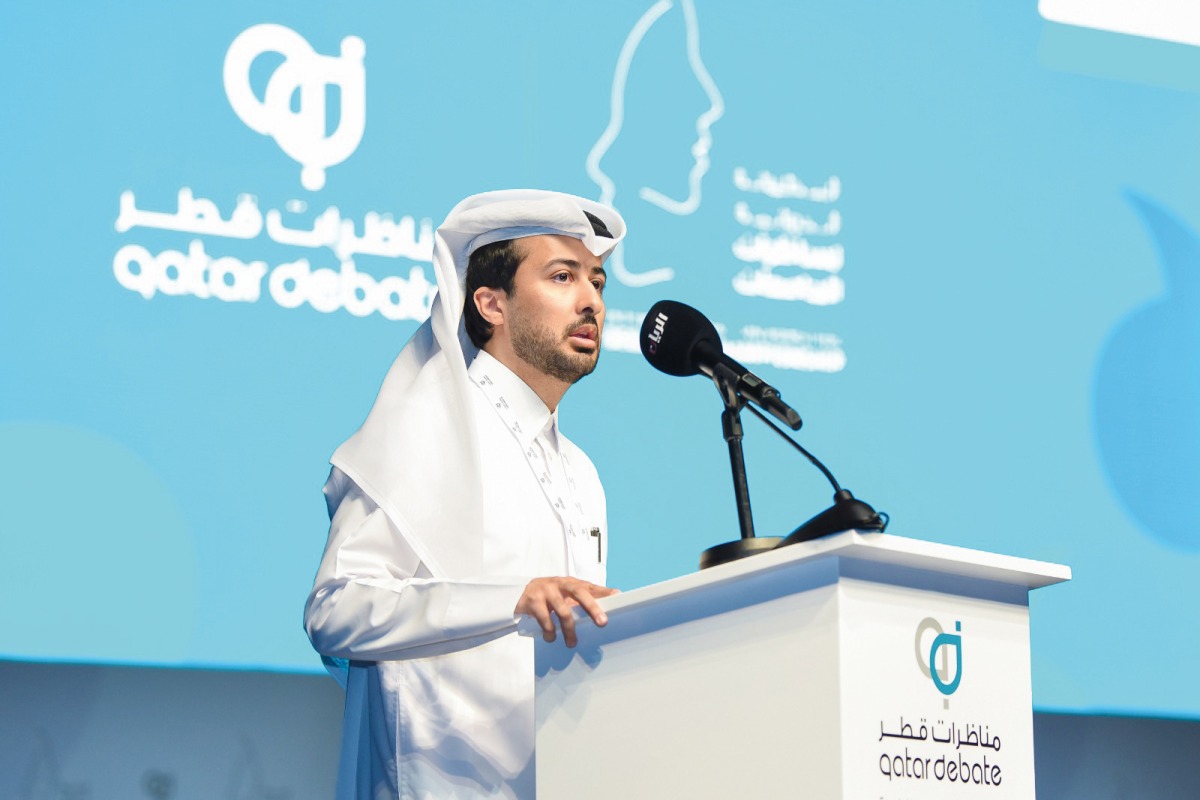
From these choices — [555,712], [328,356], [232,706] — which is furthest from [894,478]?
[555,712]

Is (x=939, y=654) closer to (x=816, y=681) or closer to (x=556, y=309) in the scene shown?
(x=816, y=681)

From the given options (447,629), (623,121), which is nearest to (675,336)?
(447,629)

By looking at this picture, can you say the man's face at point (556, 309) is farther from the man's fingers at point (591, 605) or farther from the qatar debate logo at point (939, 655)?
the qatar debate logo at point (939, 655)

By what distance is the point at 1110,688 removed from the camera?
374 centimetres

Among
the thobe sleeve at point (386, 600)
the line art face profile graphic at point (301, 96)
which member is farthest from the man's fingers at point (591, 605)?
the line art face profile graphic at point (301, 96)

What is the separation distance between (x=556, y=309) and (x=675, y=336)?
1.97 ft

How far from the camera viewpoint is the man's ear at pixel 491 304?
262 centimetres

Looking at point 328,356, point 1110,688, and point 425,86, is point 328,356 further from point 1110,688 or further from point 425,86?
point 1110,688

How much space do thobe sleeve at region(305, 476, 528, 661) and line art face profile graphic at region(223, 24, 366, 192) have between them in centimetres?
120

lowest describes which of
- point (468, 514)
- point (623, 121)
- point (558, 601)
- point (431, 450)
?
point (558, 601)

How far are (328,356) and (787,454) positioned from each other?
110 centimetres

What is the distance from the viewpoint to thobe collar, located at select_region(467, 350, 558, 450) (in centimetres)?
249

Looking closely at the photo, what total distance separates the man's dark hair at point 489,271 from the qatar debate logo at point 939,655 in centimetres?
124

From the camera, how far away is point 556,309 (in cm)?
257
